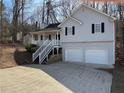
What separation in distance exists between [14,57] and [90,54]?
Result: 9161 mm

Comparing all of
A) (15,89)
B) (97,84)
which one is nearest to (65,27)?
(97,84)

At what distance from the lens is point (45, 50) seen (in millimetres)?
31750

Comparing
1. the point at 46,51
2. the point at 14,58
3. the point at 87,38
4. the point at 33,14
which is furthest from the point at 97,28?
the point at 33,14

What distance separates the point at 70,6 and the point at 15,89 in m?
35.6

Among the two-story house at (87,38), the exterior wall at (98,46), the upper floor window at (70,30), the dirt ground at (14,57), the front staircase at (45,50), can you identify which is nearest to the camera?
the exterior wall at (98,46)

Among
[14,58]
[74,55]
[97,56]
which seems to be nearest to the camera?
[97,56]

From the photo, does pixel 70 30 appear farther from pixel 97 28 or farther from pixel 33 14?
pixel 33 14

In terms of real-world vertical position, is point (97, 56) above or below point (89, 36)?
below

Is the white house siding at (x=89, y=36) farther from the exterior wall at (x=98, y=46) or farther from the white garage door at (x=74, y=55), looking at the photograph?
the white garage door at (x=74, y=55)

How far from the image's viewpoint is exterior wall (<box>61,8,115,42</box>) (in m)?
27.8

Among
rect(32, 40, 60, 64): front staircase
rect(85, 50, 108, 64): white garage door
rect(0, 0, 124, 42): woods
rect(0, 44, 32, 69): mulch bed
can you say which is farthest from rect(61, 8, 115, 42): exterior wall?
rect(0, 0, 124, 42): woods

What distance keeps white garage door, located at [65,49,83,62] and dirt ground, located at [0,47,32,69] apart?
184 inches

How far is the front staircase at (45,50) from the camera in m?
31.0

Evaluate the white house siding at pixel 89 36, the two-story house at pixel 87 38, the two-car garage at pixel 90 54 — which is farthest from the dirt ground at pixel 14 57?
the two-car garage at pixel 90 54
